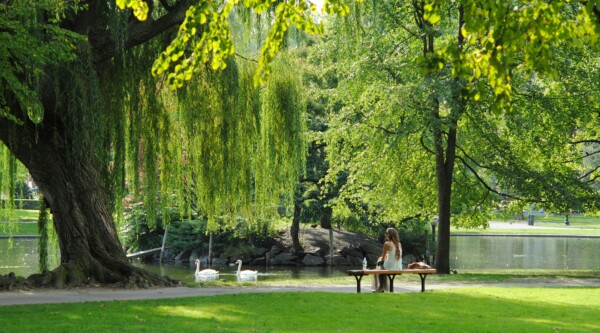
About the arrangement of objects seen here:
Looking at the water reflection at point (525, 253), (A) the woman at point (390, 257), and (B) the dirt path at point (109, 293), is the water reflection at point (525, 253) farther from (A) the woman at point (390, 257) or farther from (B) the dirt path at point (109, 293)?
(B) the dirt path at point (109, 293)

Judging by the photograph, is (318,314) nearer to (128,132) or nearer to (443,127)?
(128,132)

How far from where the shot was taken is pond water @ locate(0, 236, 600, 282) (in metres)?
34.7

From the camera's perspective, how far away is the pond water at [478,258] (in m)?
34.7

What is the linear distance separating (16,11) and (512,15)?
30.6ft

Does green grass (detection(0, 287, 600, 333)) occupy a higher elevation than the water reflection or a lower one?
higher

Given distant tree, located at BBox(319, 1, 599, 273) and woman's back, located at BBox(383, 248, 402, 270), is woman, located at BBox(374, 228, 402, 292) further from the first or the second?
distant tree, located at BBox(319, 1, 599, 273)

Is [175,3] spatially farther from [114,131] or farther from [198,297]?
[198,297]

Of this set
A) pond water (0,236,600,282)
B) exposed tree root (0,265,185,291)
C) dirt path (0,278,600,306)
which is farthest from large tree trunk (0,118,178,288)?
pond water (0,236,600,282)

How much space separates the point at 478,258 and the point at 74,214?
107 ft

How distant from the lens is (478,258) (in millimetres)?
46125

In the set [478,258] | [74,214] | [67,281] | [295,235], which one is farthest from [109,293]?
[478,258]

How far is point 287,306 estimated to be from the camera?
13.9 m

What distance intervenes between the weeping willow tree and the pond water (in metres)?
10.8

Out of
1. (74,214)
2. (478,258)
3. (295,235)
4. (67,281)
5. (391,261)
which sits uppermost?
(74,214)
